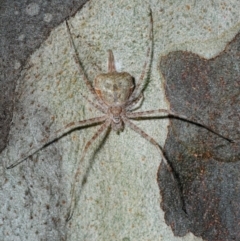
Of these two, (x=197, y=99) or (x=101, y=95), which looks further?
(x=101, y=95)

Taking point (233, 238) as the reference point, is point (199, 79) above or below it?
above

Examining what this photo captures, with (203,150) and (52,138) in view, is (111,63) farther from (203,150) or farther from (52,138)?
(203,150)

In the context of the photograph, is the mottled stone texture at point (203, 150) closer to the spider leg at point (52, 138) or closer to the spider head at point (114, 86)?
the spider head at point (114, 86)

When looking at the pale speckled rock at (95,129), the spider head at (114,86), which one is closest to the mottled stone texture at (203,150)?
the pale speckled rock at (95,129)

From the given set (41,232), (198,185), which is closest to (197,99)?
(198,185)

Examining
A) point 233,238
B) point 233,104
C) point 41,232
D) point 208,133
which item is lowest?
point 41,232

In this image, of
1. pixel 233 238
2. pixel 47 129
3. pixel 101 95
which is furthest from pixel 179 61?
pixel 233 238

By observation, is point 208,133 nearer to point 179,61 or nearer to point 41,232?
point 179,61

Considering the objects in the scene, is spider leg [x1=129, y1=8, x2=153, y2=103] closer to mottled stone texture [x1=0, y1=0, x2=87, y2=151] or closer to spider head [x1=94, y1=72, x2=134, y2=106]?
spider head [x1=94, y1=72, x2=134, y2=106]
